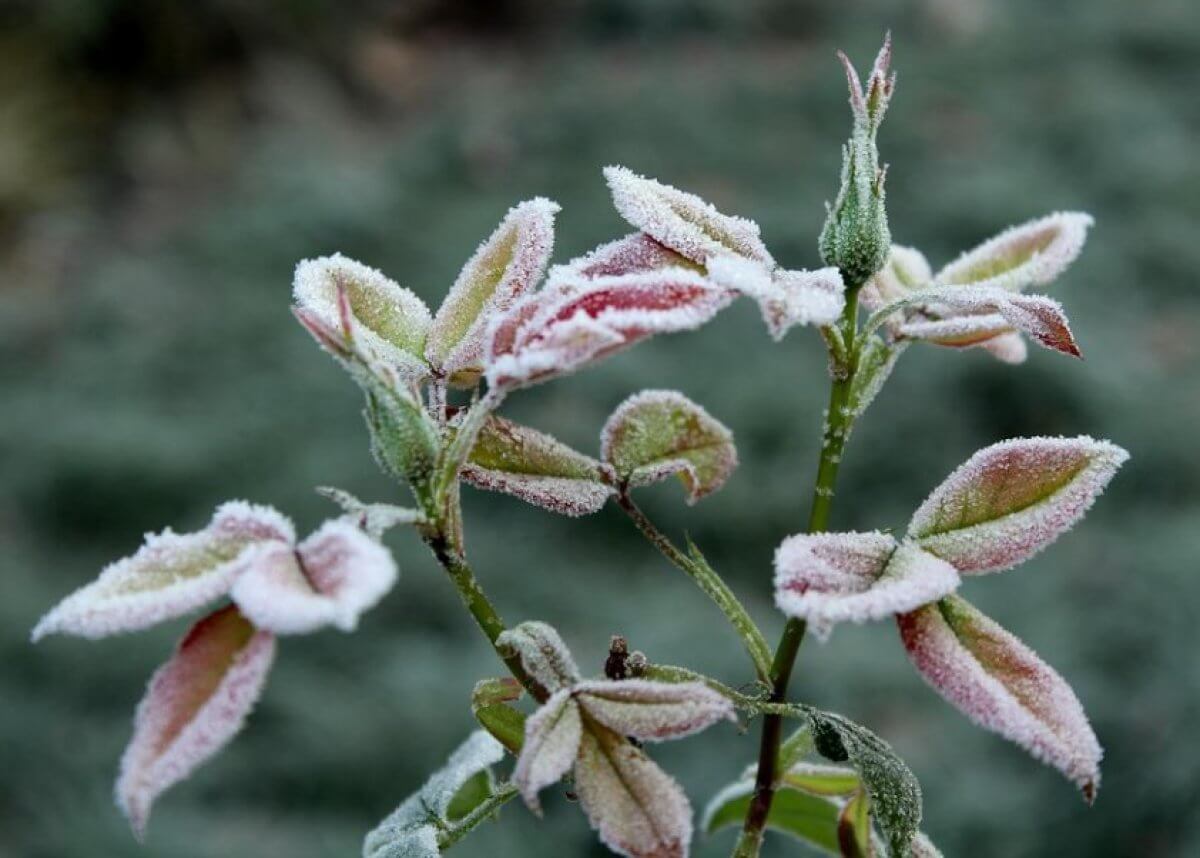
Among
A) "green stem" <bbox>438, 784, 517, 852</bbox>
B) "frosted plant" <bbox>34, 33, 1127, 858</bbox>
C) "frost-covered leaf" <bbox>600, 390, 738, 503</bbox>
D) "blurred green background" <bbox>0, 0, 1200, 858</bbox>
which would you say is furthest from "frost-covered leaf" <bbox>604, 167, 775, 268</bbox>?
"blurred green background" <bbox>0, 0, 1200, 858</bbox>

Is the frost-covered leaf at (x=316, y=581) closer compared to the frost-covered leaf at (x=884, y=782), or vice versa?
the frost-covered leaf at (x=316, y=581)

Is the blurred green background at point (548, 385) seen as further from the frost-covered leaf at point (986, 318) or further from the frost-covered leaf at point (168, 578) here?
the frost-covered leaf at point (168, 578)

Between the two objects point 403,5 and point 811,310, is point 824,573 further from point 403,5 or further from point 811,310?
point 403,5

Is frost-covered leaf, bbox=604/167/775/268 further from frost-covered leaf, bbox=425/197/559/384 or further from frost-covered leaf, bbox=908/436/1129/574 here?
frost-covered leaf, bbox=908/436/1129/574

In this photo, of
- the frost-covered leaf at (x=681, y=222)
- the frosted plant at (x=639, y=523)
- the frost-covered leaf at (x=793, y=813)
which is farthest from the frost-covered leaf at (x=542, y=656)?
the frost-covered leaf at (x=793, y=813)

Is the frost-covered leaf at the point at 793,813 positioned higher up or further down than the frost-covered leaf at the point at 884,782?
further down

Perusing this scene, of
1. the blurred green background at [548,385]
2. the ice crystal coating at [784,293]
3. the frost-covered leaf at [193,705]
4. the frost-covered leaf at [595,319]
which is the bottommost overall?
the blurred green background at [548,385]

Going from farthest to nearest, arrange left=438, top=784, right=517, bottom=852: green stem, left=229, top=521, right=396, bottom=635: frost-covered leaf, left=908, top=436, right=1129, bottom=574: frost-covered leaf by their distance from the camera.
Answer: left=438, top=784, right=517, bottom=852: green stem → left=908, top=436, right=1129, bottom=574: frost-covered leaf → left=229, top=521, right=396, bottom=635: frost-covered leaf
